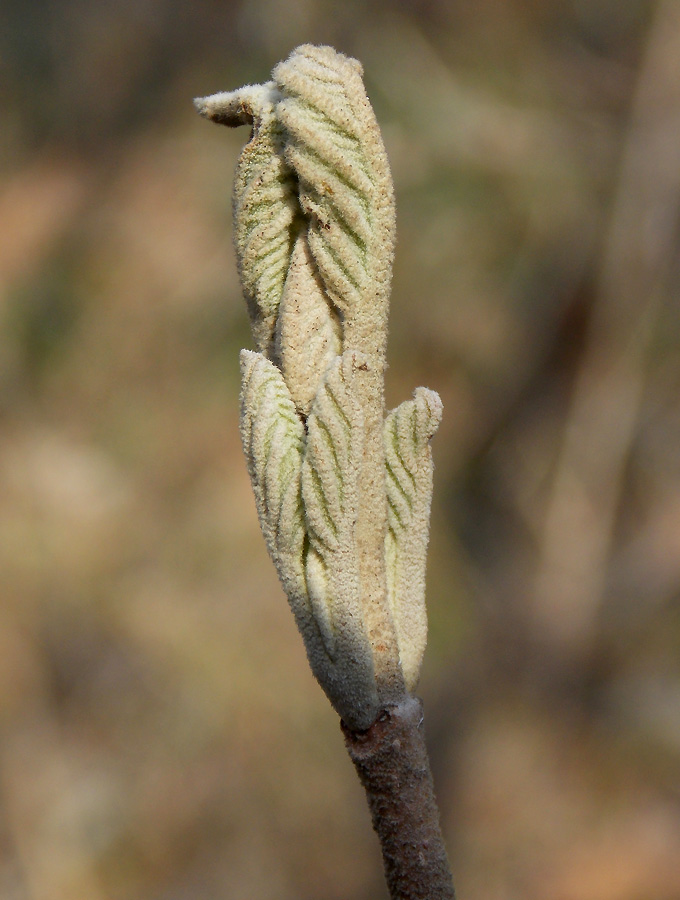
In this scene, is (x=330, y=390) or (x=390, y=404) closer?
(x=330, y=390)

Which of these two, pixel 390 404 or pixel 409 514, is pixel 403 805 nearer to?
pixel 409 514

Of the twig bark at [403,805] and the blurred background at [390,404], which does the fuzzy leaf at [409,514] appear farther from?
the blurred background at [390,404]

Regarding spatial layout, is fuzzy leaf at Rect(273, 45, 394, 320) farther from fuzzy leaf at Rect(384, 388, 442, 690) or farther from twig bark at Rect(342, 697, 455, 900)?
twig bark at Rect(342, 697, 455, 900)

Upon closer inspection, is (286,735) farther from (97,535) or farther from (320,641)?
(320,641)

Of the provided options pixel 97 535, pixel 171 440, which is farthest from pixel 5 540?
pixel 171 440

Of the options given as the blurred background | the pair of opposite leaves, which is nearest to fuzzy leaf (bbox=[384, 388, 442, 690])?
the pair of opposite leaves

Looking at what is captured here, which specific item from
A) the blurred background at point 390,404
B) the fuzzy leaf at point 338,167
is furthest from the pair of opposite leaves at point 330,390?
the blurred background at point 390,404

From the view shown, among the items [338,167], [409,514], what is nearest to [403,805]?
[409,514]
